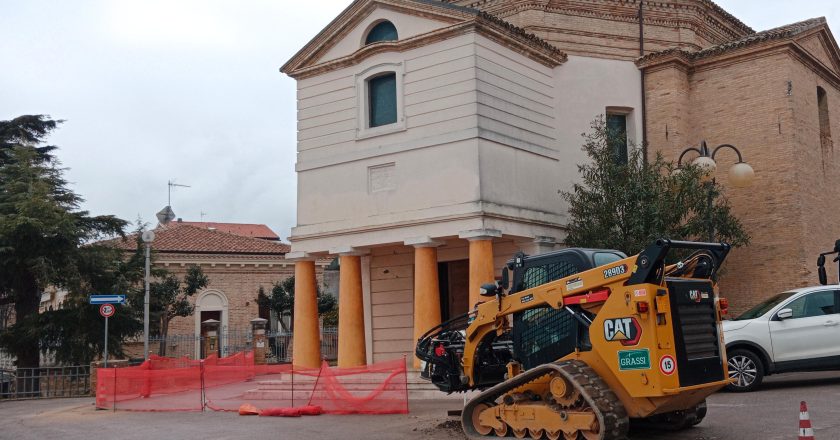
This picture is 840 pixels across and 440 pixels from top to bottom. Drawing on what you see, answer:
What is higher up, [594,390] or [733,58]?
[733,58]

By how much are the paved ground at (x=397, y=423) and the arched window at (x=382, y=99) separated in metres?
7.04

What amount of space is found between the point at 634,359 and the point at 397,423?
5.08 meters

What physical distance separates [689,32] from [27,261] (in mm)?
20187

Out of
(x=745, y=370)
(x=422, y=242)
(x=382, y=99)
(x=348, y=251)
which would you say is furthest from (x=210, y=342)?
(x=745, y=370)

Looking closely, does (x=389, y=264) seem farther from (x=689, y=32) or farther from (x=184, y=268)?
(x=184, y=268)

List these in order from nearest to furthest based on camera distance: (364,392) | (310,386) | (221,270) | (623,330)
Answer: (623,330)
(364,392)
(310,386)
(221,270)

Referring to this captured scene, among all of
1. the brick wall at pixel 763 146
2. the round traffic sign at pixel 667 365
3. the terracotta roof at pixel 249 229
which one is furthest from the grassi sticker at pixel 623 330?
the terracotta roof at pixel 249 229

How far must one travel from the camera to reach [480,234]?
17.3 metres

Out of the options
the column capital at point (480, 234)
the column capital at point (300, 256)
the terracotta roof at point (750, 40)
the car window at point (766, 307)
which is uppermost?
the terracotta roof at point (750, 40)

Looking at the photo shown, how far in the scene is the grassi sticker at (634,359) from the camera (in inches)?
338

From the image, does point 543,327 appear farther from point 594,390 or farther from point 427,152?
point 427,152

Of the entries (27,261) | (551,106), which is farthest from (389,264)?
(27,261)

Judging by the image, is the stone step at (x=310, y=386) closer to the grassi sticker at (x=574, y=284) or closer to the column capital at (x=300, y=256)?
the column capital at (x=300, y=256)

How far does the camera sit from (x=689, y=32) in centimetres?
2356
